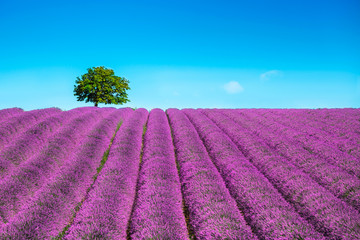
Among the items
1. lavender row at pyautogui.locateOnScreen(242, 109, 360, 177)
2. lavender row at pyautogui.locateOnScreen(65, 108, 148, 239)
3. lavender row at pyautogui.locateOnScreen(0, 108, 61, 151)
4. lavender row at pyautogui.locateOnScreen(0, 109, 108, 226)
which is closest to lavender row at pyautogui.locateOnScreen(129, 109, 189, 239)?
lavender row at pyautogui.locateOnScreen(65, 108, 148, 239)

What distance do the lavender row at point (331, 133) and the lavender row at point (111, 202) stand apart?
24.7ft

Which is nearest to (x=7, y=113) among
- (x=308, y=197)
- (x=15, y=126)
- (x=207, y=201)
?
(x=15, y=126)

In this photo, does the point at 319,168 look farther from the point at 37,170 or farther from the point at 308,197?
the point at 37,170

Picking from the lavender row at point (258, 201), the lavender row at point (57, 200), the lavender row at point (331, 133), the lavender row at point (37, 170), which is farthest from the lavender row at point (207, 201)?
the lavender row at point (331, 133)

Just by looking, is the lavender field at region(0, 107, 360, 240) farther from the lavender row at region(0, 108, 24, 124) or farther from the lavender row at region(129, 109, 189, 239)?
the lavender row at region(0, 108, 24, 124)

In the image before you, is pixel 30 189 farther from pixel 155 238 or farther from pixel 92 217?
pixel 155 238

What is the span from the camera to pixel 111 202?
4.86 metres

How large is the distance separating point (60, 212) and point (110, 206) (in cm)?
114

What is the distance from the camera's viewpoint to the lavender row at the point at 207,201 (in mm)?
3949

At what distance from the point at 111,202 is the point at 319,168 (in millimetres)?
5950

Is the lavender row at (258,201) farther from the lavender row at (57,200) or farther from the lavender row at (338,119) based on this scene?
the lavender row at (338,119)

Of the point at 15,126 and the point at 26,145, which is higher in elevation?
the point at 15,126

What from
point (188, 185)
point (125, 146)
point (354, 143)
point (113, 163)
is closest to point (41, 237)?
point (113, 163)

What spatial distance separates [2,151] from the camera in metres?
7.01
